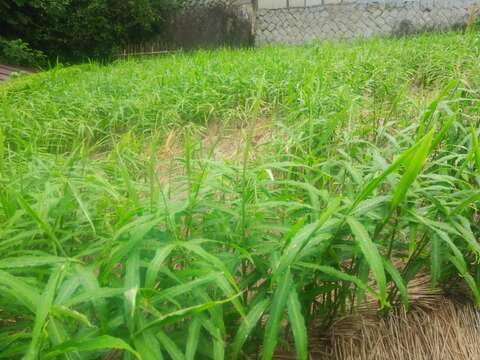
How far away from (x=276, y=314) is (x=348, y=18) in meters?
8.43

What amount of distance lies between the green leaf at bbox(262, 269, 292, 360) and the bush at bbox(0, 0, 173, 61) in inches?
324

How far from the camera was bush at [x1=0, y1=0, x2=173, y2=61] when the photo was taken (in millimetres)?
8195

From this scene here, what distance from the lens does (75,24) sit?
843 cm

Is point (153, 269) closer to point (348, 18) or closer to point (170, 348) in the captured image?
point (170, 348)

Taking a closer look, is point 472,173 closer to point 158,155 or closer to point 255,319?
point 255,319

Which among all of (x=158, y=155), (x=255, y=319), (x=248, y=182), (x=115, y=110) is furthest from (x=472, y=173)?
(x=115, y=110)

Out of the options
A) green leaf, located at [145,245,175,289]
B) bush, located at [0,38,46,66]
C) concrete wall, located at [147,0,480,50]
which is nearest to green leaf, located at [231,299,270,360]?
green leaf, located at [145,245,175,289]

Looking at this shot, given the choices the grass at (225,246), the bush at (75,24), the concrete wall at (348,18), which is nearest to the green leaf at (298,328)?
the grass at (225,246)

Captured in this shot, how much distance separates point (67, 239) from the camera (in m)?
1.31

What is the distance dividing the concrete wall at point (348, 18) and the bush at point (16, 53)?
376 cm

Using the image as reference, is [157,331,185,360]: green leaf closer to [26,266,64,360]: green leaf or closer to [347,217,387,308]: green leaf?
[26,266,64,360]: green leaf

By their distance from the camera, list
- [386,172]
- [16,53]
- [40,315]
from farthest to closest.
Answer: [16,53], [386,172], [40,315]

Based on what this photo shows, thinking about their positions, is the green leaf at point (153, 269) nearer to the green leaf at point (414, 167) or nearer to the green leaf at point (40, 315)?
the green leaf at point (40, 315)

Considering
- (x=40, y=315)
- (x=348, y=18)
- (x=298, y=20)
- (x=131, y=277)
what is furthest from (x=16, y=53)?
(x=40, y=315)
